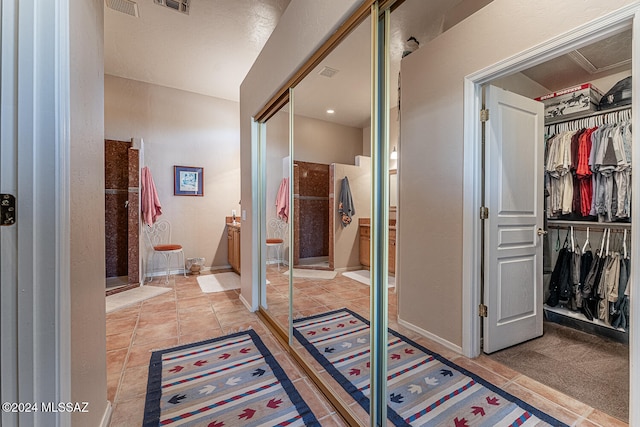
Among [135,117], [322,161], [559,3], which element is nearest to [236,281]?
[322,161]

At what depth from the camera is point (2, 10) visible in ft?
2.53

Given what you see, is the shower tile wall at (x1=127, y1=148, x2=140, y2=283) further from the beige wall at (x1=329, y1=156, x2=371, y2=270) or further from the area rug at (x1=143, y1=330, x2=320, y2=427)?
the beige wall at (x1=329, y1=156, x2=371, y2=270)

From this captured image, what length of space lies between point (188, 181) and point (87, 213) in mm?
3887

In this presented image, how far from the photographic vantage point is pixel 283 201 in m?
2.68

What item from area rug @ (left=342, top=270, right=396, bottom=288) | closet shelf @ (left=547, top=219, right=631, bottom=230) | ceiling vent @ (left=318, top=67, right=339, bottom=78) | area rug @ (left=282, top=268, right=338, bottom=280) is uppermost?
ceiling vent @ (left=318, top=67, right=339, bottom=78)

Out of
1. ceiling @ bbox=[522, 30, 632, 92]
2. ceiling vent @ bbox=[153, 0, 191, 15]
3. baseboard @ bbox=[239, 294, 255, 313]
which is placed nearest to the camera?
ceiling @ bbox=[522, 30, 632, 92]

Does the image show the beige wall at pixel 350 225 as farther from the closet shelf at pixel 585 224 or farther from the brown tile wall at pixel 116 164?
the brown tile wall at pixel 116 164


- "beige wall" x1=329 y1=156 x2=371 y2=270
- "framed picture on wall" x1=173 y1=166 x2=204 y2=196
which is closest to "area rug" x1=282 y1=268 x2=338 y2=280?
"beige wall" x1=329 y1=156 x2=371 y2=270

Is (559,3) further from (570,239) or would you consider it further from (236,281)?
(236,281)

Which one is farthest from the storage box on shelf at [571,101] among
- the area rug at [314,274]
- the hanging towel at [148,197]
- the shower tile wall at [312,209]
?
the hanging towel at [148,197]

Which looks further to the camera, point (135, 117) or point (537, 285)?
point (135, 117)

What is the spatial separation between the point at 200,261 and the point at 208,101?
9.46 feet

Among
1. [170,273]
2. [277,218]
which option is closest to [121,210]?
[170,273]

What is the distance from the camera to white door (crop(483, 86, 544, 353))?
1.94 metres
